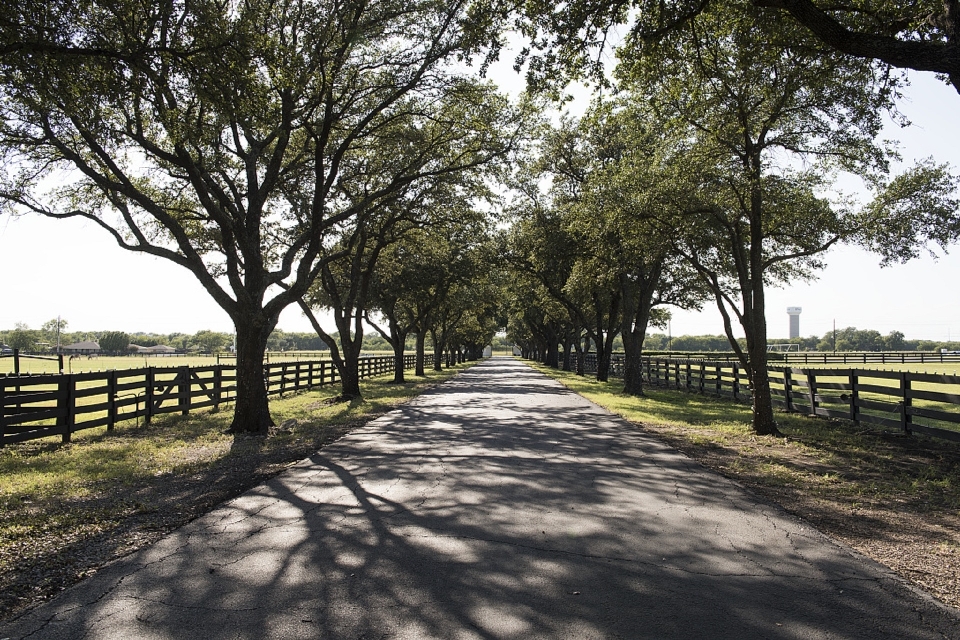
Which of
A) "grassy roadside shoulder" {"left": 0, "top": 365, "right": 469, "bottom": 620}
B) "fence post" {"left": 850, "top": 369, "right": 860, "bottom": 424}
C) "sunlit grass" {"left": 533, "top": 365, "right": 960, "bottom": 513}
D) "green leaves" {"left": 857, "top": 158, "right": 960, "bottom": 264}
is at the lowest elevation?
"sunlit grass" {"left": 533, "top": 365, "right": 960, "bottom": 513}

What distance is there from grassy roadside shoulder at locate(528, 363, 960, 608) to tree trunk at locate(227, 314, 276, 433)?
7973 millimetres

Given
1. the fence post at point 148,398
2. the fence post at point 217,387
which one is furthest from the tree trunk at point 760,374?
the fence post at point 217,387

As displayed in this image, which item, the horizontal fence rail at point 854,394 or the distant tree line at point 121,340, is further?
the distant tree line at point 121,340

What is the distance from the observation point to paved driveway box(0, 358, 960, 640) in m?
3.51

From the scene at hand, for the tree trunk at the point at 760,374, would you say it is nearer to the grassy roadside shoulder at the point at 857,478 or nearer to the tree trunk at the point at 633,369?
the grassy roadside shoulder at the point at 857,478

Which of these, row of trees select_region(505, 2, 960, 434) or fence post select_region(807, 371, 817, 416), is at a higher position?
row of trees select_region(505, 2, 960, 434)

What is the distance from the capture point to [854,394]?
1259 cm

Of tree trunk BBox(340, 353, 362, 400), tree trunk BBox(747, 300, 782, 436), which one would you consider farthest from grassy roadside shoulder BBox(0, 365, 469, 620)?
tree trunk BBox(747, 300, 782, 436)

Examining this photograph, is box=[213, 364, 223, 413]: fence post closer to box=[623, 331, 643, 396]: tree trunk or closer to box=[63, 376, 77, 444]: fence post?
box=[63, 376, 77, 444]: fence post

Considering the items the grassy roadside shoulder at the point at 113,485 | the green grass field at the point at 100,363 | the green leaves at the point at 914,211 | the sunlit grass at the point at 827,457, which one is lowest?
the green grass field at the point at 100,363

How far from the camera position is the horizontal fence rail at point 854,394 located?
33.3ft

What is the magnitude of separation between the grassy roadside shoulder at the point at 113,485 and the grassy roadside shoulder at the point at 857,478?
605 cm

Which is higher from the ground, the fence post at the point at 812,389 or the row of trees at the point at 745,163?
the row of trees at the point at 745,163

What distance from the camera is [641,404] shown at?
18.3 m
